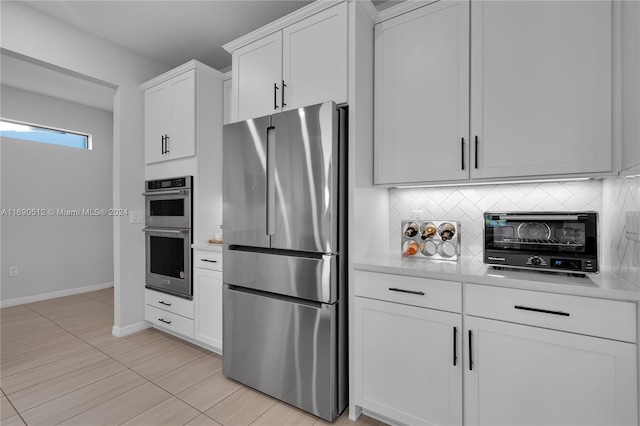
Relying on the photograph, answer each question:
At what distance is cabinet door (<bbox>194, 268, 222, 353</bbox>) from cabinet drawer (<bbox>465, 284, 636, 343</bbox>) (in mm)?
1919

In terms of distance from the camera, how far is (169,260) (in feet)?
9.73

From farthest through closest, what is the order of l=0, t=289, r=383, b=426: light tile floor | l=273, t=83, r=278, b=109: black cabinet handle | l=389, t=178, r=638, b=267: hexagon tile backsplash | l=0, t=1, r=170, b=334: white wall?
l=0, t=1, r=170, b=334: white wall
l=273, t=83, r=278, b=109: black cabinet handle
l=0, t=289, r=383, b=426: light tile floor
l=389, t=178, r=638, b=267: hexagon tile backsplash

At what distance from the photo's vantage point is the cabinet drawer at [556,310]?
3.97 ft

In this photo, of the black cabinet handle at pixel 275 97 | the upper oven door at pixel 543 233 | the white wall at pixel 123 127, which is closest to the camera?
the upper oven door at pixel 543 233

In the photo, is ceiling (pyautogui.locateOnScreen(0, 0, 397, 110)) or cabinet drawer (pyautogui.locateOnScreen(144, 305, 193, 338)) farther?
cabinet drawer (pyautogui.locateOnScreen(144, 305, 193, 338))

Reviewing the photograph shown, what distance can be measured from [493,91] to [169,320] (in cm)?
317

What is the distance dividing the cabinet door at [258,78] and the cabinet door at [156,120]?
3.43 ft

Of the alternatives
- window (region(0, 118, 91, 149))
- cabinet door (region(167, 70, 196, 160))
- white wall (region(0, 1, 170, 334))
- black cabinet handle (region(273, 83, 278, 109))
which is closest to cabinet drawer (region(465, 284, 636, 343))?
black cabinet handle (region(273, 83, 278, 109))

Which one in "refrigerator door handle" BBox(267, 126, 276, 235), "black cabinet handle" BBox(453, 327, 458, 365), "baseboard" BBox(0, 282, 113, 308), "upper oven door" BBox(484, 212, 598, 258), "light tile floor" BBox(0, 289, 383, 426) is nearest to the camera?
"upper oven door" BBox(484, 212, 598, 258)

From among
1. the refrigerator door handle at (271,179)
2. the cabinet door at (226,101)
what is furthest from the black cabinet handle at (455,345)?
the cabinet door at (226,101)

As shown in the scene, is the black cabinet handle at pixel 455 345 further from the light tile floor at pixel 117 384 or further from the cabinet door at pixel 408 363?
the light tile floor at pixel 117 384

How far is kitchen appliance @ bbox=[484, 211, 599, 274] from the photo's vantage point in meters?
1.42

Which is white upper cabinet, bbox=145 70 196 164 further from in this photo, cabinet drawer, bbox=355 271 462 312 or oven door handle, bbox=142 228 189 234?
cabinet drawer, bbox=355 271 462 312

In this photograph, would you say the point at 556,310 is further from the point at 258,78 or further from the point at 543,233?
the point at 258,78
